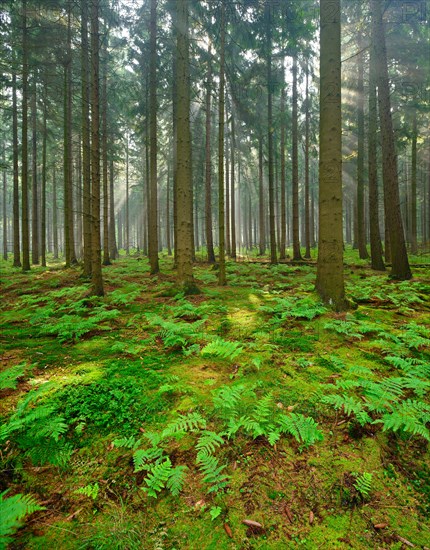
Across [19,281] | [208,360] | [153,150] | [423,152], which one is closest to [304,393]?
[208,360]

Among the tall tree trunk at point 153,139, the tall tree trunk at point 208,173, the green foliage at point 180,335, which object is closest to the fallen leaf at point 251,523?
the green foliage at point 180,335

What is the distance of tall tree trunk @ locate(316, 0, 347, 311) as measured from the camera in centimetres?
549

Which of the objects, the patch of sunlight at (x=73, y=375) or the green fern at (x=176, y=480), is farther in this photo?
the patch of sunlight at (x=73, y=375)

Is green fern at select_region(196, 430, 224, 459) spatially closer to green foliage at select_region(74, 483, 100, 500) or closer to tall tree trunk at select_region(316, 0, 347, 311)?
green foliage at select_region(74, 483, 100, 500)

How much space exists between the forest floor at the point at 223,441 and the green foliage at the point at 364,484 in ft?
0.04

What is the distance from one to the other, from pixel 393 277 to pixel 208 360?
7.78 meters

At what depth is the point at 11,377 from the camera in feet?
10.8

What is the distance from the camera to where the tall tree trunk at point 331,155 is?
5488 mm

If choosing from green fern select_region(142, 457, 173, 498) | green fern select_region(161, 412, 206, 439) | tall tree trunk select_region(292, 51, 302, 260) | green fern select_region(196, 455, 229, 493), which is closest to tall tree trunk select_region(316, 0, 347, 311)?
green fern select_region(161, 412, 206, 439)

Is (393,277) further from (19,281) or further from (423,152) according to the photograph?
(423,152)

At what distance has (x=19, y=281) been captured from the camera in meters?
11.9

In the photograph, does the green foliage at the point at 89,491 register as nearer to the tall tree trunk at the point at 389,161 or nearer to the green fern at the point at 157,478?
the green fern at the point at 157,478

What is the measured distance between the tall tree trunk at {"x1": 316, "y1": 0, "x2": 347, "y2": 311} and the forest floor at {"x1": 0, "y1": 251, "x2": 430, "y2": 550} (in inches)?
54.4

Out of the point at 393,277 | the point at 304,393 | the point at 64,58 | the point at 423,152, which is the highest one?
the point at 423,152
